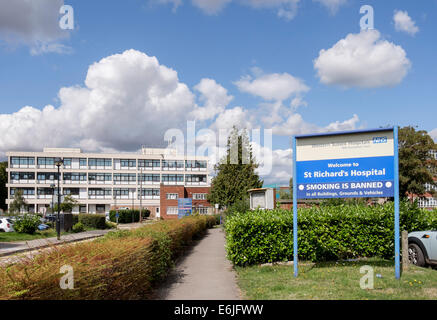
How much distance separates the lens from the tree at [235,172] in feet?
114

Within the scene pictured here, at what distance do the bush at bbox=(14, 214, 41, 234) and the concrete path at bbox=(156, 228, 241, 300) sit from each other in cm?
1722

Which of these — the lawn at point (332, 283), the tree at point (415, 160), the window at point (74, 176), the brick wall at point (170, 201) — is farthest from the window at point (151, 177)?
the lawn at point (332, 283)

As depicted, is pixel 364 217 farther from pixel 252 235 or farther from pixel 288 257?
pixel 252 235

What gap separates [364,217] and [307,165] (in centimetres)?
267

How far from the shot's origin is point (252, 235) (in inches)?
396

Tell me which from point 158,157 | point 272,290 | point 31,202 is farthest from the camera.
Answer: point 158,157

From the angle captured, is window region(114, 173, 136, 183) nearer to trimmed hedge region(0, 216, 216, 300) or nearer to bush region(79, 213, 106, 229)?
bush region(79, 213, 106, 229)

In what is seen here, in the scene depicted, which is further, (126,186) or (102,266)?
(126,186)

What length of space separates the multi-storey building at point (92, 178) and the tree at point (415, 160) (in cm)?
3821

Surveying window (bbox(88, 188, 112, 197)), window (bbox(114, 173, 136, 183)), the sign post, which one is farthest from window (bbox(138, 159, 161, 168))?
the sign post

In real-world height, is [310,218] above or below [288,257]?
above

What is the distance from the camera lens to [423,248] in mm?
9391
